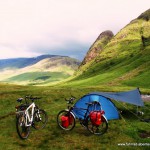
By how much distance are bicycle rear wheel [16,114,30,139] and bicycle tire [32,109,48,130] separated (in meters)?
2.01

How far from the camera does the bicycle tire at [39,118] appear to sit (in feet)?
72.0

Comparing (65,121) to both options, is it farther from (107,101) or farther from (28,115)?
(107,101)

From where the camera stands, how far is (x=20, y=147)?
1791 centimetres

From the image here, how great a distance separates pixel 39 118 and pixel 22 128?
2.64m

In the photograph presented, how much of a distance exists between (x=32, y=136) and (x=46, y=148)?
3000mm

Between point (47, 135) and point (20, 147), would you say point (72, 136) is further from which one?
point (20, 147)

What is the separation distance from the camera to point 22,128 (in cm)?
1953

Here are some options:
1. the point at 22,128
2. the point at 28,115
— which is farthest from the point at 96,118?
the point at 22,128

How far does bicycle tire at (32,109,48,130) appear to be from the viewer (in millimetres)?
21938

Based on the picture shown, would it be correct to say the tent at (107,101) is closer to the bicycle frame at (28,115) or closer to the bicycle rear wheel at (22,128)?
the bicycle frame at (28,115)

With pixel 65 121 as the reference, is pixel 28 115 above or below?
above

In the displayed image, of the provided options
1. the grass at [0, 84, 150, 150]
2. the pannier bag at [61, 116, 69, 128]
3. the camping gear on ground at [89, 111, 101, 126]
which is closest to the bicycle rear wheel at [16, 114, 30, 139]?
the grass at [0, 84, 150, 150]

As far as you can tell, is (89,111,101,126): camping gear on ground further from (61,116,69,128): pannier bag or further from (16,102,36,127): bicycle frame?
(16,102,36,127): bicycle frame

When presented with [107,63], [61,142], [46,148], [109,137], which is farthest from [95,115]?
[107,63]
